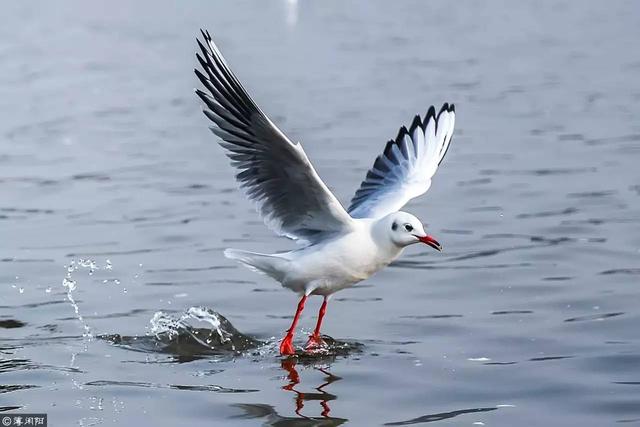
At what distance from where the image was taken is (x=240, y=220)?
1366cm

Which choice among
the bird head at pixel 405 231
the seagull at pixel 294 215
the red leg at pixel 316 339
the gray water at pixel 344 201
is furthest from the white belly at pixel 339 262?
the gray water at pixel 344 201

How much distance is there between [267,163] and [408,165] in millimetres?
1955

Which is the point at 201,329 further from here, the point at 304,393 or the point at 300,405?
the point at 300,405

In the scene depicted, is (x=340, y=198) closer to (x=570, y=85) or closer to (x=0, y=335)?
(x=0, y=335)

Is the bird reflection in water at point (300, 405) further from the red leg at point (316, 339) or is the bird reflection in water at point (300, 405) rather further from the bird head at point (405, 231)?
the bird head at point (405, 231)

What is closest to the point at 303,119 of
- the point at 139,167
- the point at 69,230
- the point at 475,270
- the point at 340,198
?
the point at 139,167

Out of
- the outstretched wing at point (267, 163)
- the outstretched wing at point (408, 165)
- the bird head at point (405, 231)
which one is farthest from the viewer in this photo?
the outstretched wing at point (408, 165)

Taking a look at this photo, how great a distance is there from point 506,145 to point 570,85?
479cm

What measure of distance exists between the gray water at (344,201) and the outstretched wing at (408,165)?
85cm

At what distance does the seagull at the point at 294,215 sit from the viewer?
8453 mm

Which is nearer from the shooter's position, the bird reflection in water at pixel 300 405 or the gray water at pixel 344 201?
the bird reflection in water at pixel 300 405

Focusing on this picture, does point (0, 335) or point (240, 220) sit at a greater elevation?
point (240, 220)

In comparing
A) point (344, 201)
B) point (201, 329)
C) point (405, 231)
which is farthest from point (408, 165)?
point (344, 201)

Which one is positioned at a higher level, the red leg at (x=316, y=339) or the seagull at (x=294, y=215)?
the seagull at (x=294, y=215)
